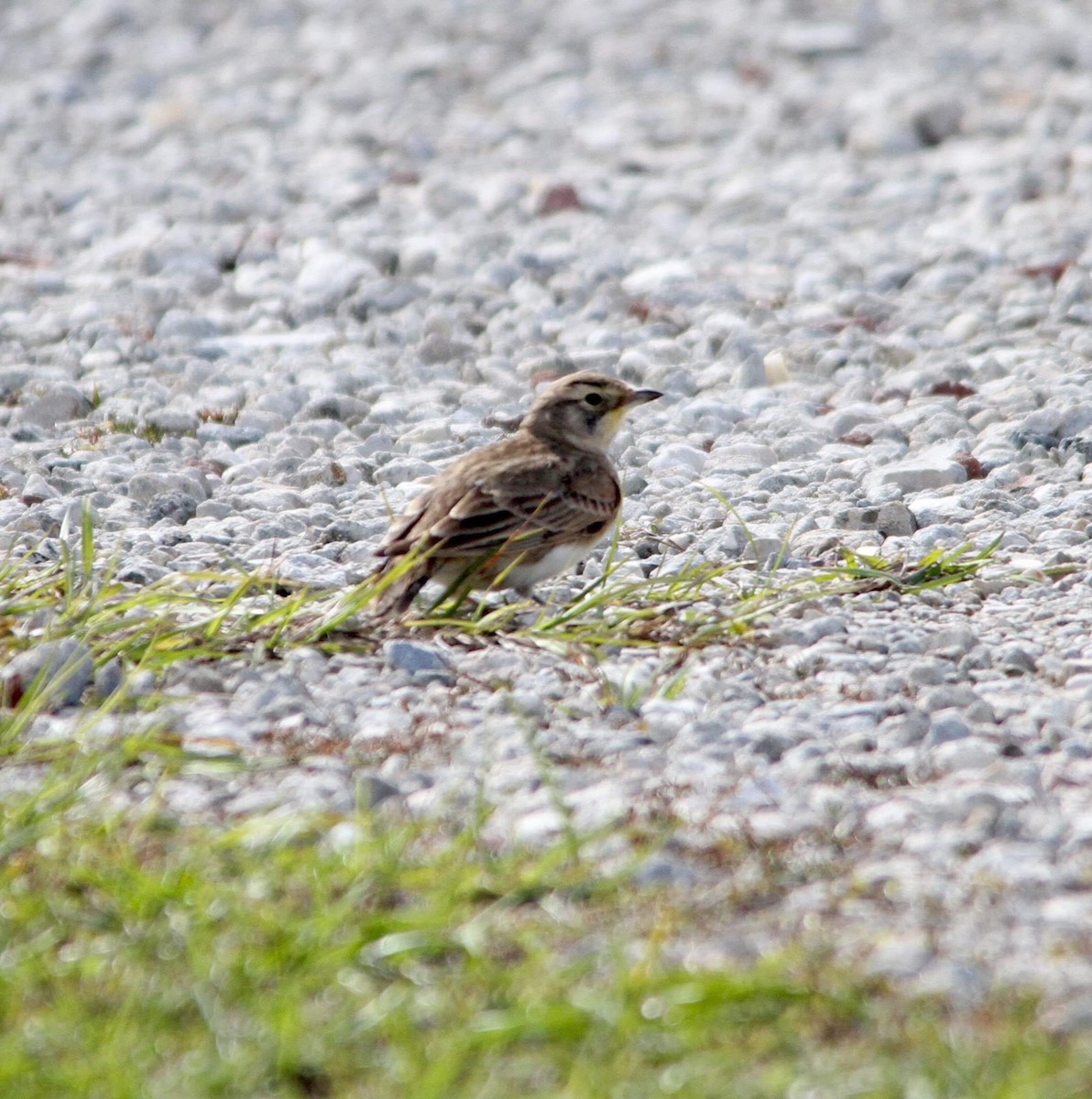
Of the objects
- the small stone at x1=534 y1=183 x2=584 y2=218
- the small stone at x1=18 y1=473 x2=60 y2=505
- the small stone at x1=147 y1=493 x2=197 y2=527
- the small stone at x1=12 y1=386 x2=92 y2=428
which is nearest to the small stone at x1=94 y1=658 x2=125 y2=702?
the small stone at x1=147 y1=493 x2=197 y2=527

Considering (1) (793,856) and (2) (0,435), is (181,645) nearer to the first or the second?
(1) (793,856)

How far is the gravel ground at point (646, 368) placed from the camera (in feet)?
17.2

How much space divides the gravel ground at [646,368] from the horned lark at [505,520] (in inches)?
14.4

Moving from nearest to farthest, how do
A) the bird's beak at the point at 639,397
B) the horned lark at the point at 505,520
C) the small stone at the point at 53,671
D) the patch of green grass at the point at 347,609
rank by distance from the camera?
the small stone at the point at 53,671
the patch of green grass at the point at 347,609
the horned lark at the point at 505,520
the bird's beak at the point at 639,397

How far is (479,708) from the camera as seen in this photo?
5941 millimetres

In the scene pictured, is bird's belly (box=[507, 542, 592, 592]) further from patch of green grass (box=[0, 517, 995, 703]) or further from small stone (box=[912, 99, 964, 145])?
small stone (box=[912, 99, 964, 145])

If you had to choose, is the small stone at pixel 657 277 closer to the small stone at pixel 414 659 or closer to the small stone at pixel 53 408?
the small stone at pixel 53 408

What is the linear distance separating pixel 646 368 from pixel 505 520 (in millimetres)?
3345

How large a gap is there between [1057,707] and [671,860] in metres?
1.53

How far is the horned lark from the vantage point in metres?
6.87

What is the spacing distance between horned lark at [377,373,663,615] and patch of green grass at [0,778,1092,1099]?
2019 mm

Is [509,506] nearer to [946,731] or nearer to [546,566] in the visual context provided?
[546,566]

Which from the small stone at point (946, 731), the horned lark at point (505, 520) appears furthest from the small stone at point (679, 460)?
the small stone at point (946, 731)

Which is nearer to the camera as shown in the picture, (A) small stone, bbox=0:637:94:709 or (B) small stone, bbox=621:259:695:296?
(A) small stone, bbox=0:637:94:709
